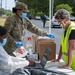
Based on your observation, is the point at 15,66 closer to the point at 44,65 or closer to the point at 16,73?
the point at 16,73

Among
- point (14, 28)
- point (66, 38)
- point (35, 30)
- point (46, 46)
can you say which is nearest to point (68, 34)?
point (66, 38)

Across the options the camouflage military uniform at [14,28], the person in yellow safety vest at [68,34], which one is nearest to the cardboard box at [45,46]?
the camouflage military uniform at [14,28]

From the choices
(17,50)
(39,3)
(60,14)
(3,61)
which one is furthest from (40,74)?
(39,3)

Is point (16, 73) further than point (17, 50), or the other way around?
point (17, 50)

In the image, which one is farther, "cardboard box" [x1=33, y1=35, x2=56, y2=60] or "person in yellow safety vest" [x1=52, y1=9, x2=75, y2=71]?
"cardboard box" [x1=33, y1=35, x2=56, y2=60]

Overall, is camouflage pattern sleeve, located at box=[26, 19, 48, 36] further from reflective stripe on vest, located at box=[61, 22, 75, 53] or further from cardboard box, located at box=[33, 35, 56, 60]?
A: reflective stripe on vest, located at box=[61, 22, 75, 53]

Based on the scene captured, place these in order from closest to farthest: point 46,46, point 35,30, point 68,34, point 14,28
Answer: point 68,34 < point 46,46 < point 14,28 < point 35,30

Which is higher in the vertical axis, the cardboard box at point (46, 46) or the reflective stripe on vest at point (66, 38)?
the reflective stripe on vest at point (66, 38)

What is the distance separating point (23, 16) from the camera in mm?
4492

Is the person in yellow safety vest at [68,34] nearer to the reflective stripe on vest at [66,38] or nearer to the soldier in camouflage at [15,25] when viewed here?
the reflective stripe on vest at [66,38]

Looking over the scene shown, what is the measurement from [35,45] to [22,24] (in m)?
0.42

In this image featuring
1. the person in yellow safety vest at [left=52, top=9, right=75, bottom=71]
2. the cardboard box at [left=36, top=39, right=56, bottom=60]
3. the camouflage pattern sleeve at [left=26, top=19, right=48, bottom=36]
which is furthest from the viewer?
the camouflage pattern sleeve at [left=26, top=19, right=48, bottom=36]

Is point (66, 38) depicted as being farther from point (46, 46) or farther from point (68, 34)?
point (46, 46)

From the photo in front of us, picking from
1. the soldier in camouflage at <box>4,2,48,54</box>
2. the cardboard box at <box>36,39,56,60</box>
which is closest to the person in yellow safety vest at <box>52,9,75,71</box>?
the cardboard box at <box>36,39,56,60</box>
